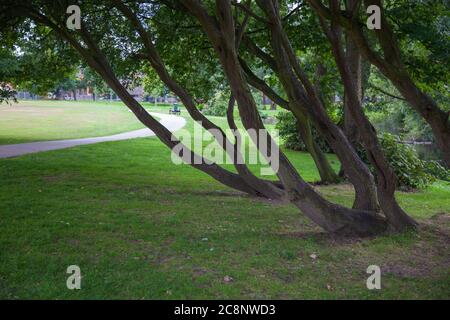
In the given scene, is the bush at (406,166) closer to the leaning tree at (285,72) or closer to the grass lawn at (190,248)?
the grass lawn at (190,248)

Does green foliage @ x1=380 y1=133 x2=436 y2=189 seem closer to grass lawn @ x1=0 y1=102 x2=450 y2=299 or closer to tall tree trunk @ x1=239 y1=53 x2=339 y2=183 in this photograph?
tall tree trunk @ x1=239 y1=53 x2=339 y2=183

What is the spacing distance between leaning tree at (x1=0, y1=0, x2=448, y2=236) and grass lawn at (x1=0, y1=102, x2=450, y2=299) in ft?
1.72

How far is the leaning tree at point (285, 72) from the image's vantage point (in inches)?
259

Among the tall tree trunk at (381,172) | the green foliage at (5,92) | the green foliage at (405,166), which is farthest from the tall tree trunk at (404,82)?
the green foliage at (5,92)

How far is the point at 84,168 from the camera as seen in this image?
14.4m

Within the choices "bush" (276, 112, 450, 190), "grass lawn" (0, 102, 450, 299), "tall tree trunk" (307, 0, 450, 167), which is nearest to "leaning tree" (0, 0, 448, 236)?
"tall tree trunk" (307, 0, 450, 167)

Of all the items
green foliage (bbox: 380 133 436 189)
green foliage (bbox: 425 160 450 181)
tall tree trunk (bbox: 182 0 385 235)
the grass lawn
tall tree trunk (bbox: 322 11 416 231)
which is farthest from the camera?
green foliage (bbox: 425 160 450 181)

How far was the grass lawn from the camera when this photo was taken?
17.1 feet

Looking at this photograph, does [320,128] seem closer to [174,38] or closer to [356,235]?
[356,235]

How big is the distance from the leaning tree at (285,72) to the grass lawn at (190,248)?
52cm

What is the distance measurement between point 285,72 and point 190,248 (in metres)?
3.34

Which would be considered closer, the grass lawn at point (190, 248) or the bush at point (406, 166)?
the grass lawn at point (190, 248)

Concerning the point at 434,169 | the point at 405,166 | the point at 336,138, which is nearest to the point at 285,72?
the point at 336,138

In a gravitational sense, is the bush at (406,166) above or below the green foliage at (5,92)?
below
